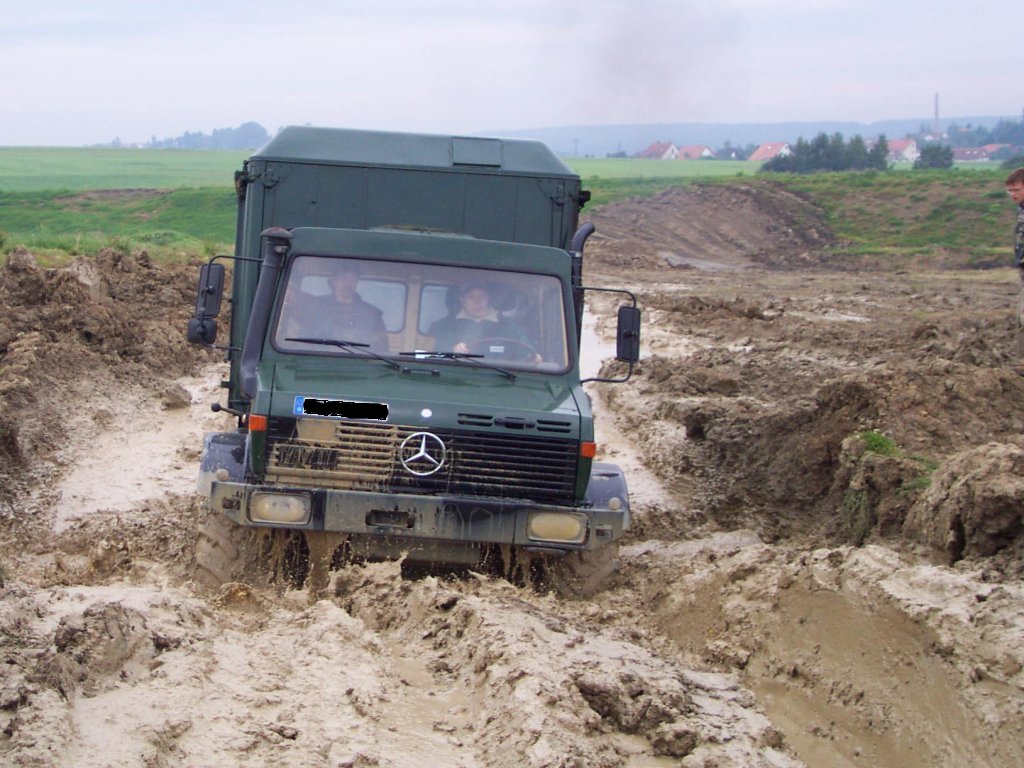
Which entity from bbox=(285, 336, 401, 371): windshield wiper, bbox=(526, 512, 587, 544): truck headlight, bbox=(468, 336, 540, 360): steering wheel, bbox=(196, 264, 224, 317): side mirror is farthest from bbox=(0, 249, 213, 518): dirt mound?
bbox=(526, 512, 587, 544): truck headlight

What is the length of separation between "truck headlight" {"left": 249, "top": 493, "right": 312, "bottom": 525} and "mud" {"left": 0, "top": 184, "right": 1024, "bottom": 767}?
1.32 feet

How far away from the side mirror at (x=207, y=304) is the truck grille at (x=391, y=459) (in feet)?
3.55

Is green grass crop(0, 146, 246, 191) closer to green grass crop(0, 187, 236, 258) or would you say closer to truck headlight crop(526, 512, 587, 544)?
green grass crop(0, 187, 236, 258)

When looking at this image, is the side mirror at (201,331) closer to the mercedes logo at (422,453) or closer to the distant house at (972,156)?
the mercedes logo at (422,453)

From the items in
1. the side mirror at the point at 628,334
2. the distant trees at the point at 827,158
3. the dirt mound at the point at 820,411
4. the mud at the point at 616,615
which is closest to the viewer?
the mud at the point at 616,615

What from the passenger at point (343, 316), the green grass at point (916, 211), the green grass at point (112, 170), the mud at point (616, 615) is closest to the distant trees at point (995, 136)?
the green grass at point (112, 170)

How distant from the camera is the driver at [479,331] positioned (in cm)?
761

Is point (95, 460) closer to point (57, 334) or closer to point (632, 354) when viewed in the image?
point (57, 334)

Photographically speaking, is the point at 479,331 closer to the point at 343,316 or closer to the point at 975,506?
the point at 343,316

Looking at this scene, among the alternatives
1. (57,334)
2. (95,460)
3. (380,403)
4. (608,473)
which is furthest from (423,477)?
(57,334)

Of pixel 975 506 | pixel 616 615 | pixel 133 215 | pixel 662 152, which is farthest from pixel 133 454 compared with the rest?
pixel 662 152

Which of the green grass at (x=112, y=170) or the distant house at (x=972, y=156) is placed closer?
the green grass at (x=112, y=170)

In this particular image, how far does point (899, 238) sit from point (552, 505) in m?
34.5

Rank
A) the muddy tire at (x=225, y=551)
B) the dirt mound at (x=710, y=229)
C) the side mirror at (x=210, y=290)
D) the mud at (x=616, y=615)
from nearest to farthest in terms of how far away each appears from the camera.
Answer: the mud at (x=616, y=615) < the muddy tire at (x=225, y=551) < the side mirror at (x=210, y=290) < the dirt mound at (x=710, y=229)
